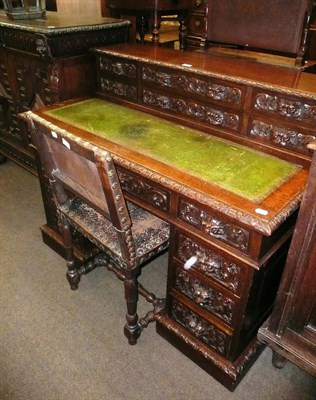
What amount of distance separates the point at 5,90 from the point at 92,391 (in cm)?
193

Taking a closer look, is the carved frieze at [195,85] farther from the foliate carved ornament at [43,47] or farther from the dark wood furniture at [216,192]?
the foliate carved ornament at [43,47]

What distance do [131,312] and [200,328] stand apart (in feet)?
0.99

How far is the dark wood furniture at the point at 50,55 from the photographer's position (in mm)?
1672

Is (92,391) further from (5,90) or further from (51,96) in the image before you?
(5,90)

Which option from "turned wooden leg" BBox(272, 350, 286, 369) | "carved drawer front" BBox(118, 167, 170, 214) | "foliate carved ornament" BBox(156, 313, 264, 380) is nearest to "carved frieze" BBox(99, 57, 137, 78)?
"carved drawer front" BBox(118, 167, 170, 214)

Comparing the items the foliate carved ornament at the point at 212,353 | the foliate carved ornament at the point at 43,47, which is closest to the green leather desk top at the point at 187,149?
the foliate carved ornament at the point at 43,47

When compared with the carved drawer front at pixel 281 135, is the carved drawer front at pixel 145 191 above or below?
below

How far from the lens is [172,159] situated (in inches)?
49.3

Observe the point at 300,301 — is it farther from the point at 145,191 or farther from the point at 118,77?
the point at 118,77

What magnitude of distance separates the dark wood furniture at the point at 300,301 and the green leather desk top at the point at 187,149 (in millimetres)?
153

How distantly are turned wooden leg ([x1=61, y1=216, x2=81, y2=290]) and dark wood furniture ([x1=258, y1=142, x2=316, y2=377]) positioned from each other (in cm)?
96

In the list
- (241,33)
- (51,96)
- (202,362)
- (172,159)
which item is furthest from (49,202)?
(241,33)

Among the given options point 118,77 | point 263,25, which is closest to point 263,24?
point 263,25

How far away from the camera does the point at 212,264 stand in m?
1.23
